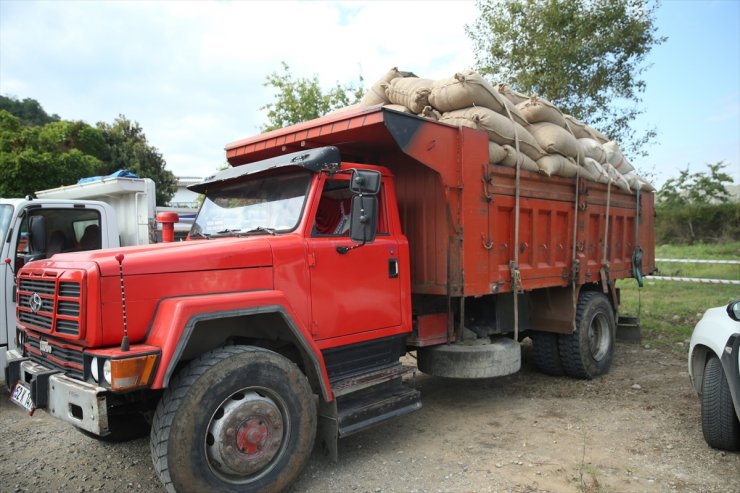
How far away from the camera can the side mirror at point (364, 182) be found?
3635 millimetres

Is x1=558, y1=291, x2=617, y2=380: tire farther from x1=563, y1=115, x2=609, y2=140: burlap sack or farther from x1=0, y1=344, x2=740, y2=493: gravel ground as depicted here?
x1=563, y1=115, x2=609, y2=140: burlap sack

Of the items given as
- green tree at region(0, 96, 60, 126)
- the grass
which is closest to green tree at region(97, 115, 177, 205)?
green tree at region(0, 96, 60, 126)

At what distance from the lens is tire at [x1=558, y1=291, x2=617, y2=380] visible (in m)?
6.12

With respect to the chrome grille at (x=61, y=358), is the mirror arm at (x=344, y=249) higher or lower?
higher

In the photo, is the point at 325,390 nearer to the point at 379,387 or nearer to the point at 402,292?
the point at 379,387

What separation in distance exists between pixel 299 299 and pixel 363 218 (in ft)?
2.31

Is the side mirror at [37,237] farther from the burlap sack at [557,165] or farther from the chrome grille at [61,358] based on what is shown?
the burlap sack at [557,165]

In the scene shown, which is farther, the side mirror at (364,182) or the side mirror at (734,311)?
the side mirror at (734,311)

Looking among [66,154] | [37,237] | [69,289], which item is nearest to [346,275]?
[69,289]

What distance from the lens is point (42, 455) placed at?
4180 mm

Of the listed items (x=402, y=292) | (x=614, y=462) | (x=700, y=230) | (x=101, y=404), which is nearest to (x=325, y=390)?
(x=402, y=292)

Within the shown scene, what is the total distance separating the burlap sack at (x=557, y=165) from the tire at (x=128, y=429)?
14.3ft

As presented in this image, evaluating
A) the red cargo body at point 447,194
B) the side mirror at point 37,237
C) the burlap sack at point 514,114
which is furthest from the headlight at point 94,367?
the burlap sack at point 514,114

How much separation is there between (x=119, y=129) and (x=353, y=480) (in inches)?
904
